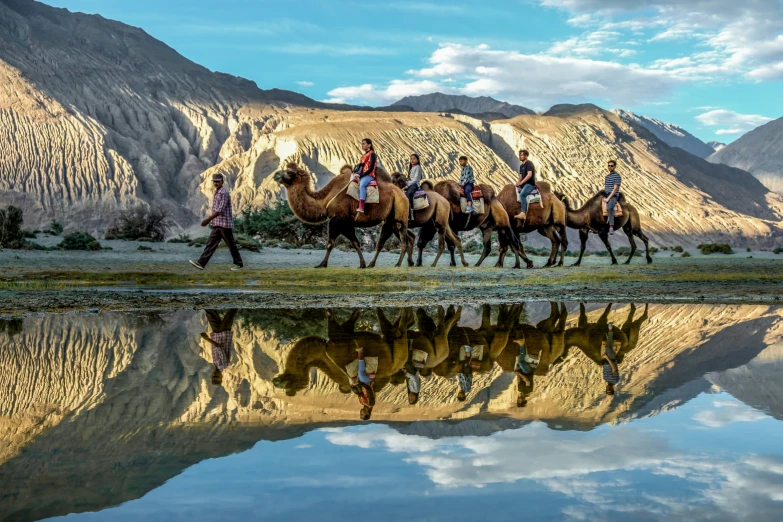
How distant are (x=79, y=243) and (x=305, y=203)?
13707 mm

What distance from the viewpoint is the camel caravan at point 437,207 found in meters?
18.9

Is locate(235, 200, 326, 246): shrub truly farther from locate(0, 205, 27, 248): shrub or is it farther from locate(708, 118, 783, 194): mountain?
locate(708, 118, 783, 194): mountain

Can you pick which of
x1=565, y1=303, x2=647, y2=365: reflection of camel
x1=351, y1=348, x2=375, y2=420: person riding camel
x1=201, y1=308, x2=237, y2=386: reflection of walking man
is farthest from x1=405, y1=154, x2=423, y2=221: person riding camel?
x1=351, y1=348, x2=375, y2=420: person riding camel

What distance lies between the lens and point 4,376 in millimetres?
6637

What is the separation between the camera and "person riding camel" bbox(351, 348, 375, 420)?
5.41 m

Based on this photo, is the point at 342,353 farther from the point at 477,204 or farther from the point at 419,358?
the point at 477,204

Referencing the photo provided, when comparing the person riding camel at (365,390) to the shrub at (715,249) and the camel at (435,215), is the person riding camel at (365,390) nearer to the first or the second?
the camel at (435,215)

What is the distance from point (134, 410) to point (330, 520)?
7.47 feet

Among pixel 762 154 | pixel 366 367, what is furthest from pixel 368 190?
pixel 762 154

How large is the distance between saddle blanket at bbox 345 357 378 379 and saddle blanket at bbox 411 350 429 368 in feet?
1.08

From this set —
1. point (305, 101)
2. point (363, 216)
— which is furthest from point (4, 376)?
point (305, 101)

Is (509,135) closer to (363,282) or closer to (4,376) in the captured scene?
(363,282)

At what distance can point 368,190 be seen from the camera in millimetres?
18922

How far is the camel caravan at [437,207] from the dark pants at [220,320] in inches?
266
